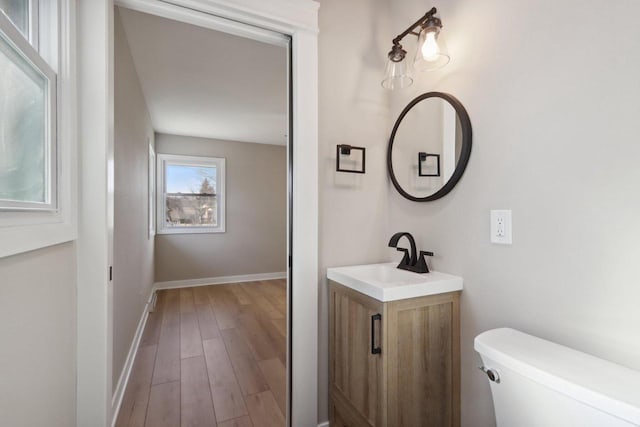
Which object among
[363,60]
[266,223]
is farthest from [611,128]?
[266,223]

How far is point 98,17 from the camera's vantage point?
1123 mm

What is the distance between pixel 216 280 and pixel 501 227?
14.9 feet

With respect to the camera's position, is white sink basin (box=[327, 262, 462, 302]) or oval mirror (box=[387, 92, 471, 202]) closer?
white sink basin (box=[327, 262, 462, 302])

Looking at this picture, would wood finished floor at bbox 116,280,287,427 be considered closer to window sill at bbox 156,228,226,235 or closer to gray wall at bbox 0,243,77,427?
gray wall at bbox 0,243,77,427

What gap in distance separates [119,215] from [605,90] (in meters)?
2.44

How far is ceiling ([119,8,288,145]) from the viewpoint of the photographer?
205 centimetres

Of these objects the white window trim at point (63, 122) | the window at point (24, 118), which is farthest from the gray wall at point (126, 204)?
the window at point (24, 118)

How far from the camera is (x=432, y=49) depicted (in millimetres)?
1292

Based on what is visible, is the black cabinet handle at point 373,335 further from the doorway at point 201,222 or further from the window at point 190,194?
the window at point 190,194

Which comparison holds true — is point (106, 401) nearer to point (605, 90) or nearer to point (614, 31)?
point (605, 90)

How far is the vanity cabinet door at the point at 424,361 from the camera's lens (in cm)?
115

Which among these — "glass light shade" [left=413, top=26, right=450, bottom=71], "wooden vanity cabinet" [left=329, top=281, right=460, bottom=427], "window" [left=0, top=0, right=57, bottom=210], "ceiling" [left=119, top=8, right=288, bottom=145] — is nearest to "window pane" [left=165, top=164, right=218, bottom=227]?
"ceiling" [left=119, top=8, right=288, bottom=145]

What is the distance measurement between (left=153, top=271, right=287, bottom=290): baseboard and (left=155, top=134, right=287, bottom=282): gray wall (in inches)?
2.4

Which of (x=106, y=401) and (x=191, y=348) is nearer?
(x=106, y=401)
